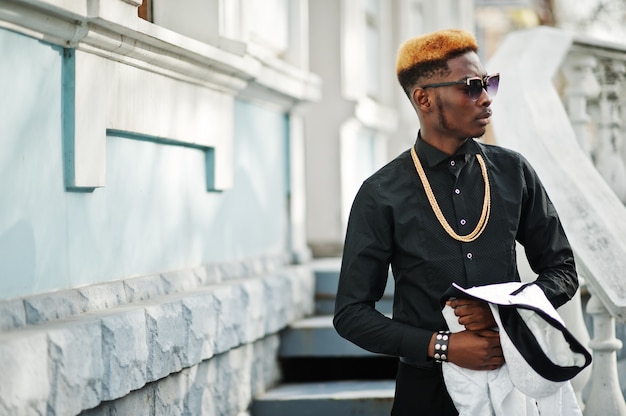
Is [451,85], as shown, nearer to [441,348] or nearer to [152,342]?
[441,348]

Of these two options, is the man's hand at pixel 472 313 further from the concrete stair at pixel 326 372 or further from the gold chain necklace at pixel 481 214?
the concrete stair at pixel 326 372

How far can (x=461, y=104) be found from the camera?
3162 mm

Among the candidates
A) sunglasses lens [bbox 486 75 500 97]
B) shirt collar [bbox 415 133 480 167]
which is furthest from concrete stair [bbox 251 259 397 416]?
sunglasses lens [bbox 486 75 500 97]

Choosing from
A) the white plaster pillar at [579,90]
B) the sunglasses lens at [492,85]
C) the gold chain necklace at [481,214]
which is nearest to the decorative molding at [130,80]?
the gold chain necklace at [481,214]

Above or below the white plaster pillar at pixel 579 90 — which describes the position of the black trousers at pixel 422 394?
below

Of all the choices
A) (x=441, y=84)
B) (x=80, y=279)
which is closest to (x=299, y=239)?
(x=80, y=279)

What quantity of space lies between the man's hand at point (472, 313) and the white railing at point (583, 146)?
1.44 meters

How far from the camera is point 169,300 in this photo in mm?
4320

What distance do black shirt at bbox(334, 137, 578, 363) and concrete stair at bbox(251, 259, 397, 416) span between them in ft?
7.27

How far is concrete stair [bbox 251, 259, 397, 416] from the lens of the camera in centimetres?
536

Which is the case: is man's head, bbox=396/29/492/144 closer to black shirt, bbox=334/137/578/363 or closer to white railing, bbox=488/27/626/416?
black shirt, bbox=334/137/578/363

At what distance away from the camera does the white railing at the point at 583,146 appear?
14.8ft

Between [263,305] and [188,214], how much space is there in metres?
0.77

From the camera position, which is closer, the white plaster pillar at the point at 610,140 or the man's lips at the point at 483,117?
the man's lips at the point at 483,117
